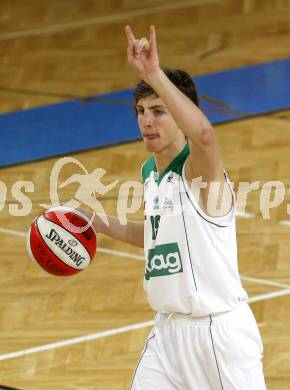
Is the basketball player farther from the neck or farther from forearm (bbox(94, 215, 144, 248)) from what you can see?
forearm (bbox(94, 215, 144, 248))

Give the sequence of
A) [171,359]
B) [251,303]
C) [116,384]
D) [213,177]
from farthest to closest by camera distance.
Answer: [251,303]
[116,384]
[171,359]
[213,177]

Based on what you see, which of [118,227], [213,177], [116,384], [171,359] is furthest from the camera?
[116,384]

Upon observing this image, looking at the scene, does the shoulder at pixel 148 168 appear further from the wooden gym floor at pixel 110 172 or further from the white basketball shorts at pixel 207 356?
the wooden gym floor at pixel 110 172

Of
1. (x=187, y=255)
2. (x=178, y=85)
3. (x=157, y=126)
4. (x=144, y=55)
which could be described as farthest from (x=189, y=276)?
(x=144, y=55)

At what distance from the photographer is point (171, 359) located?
481 cm

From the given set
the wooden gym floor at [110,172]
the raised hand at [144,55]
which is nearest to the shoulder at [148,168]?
the raised hand at [144,55]

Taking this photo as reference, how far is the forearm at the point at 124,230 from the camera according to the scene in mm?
5277

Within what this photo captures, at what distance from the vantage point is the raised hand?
4.12m

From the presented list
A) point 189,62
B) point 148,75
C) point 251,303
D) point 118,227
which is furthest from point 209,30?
point 148,75

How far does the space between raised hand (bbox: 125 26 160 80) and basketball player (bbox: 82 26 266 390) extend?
0.49 m

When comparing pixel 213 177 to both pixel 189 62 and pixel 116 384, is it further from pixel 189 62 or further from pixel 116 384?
pixel 189 62

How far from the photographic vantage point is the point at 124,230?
5.28 meters

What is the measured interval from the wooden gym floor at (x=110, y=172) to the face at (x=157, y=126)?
6.76 feet

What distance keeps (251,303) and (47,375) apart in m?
1.43
